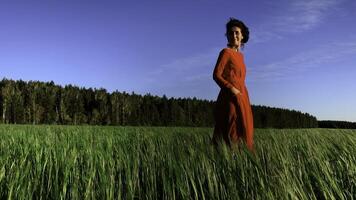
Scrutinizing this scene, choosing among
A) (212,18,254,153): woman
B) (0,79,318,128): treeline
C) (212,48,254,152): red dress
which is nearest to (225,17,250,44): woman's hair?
(212,18,254,153): woman

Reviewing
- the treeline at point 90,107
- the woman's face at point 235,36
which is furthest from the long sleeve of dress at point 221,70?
the treeline at point 90,107

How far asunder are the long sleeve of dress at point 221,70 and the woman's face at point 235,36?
0.19 m

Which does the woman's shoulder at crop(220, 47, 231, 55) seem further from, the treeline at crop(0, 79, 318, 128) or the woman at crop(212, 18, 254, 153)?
the treeline at crop(0, 79, 318, 128)

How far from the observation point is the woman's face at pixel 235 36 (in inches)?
198

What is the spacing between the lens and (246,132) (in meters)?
4.88

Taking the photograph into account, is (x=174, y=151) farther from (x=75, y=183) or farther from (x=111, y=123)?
(x=111, y=123)

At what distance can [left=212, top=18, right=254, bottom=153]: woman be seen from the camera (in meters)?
4.87

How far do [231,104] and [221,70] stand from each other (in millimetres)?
367

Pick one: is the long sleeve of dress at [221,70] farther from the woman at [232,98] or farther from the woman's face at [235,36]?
the woman's face at [235,36]

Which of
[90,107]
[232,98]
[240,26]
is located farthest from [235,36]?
[90,107]

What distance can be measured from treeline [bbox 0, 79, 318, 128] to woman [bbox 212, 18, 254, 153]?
20.4 meters

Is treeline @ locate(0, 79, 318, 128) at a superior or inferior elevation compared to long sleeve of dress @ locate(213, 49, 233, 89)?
superior

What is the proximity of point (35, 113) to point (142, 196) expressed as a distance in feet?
78.5

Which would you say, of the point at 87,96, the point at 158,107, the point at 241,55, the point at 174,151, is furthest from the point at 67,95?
the point at 174,151
